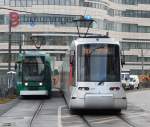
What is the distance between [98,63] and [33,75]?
57.4 ft

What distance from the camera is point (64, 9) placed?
102812 mm

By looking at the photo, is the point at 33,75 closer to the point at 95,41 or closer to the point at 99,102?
the point at 95,41

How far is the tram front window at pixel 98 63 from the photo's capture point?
1022 inches

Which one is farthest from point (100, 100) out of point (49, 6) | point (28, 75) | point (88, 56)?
point (49, 6)

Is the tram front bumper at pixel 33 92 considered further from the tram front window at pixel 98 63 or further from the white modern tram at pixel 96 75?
the tram front window at pixel 98 63

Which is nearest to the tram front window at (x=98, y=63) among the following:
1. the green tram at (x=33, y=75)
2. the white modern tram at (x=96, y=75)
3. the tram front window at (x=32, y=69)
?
the white modern tram at (x=96, y=75)

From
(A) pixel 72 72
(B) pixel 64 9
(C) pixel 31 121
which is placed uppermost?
(B) pixel 64 9

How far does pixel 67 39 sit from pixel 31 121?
81750mm

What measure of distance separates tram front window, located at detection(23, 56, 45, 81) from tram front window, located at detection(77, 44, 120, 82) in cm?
1694

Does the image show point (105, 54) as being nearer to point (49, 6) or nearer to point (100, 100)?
point (100, 100)

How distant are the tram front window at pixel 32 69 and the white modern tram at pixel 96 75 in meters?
16.2

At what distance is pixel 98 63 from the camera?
85.8ft

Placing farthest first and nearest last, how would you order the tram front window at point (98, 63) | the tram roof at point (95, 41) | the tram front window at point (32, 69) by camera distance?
the tram front window at point (32, 69) < the tram roof at point (95, 41) < the tram front window at point (98, 63)

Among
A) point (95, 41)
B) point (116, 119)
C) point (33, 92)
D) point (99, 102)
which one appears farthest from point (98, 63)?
point (33, 92)
